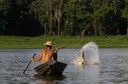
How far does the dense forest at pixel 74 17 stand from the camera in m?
87.2

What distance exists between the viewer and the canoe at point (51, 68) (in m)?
20.8

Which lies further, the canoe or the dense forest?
the dense forest

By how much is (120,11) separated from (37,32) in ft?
80.2

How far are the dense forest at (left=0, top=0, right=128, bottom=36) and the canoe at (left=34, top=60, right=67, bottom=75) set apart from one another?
63888 mm

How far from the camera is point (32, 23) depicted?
101 meters

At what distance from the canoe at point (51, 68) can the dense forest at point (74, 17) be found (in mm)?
63888

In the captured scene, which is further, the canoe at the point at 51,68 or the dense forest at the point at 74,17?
the dense forest at the point at 74,17

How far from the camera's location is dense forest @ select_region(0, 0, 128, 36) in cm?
8725

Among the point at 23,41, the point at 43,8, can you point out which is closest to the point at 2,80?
the point at 23,41

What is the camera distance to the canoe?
20812 millimetres

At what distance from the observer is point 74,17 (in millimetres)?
90312

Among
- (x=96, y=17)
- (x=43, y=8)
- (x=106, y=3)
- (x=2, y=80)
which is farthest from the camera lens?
(x=43, y=8)

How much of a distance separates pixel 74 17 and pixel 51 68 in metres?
69.4

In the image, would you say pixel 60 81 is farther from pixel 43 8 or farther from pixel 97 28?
pixel 43 8
